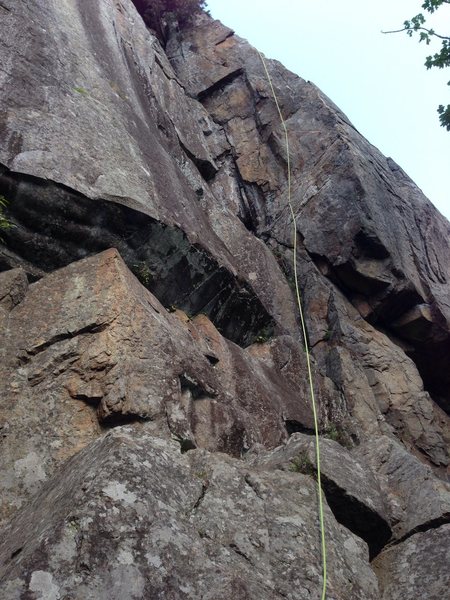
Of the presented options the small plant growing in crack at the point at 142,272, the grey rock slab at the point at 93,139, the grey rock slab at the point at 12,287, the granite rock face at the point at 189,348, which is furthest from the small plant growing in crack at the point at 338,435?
the grey rock slab at the point at 12,287

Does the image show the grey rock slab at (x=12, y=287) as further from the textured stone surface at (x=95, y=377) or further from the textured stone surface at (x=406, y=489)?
the textured stone surface at (x=406, y=489)

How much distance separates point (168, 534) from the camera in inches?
179

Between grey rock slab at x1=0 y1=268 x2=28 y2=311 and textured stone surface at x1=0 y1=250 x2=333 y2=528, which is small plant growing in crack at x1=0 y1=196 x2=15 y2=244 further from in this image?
textured stone surface at x1=0 y1=250 x2=333 y2=528

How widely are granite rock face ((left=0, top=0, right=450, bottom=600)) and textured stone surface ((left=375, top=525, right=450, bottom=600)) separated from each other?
0.09 feet

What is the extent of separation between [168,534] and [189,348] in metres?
3.65

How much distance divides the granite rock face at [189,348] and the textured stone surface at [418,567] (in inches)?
1.1

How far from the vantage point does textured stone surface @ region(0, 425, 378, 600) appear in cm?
→ 412

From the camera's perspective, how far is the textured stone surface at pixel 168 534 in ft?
13.5

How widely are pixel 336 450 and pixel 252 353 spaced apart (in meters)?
4.18

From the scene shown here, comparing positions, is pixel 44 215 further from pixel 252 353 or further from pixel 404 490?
pixel 404 490

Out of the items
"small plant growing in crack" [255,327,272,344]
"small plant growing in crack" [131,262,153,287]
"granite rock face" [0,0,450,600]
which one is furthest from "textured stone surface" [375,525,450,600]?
"small plant growing in crack" [255,327,272,344]

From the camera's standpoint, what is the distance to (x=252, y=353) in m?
10.9

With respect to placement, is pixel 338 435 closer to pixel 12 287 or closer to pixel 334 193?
pixel 12 287

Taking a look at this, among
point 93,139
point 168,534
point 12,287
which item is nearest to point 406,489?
point 168,534
